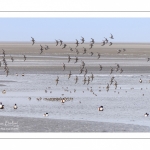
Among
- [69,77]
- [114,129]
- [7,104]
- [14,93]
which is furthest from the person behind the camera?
[69,77]

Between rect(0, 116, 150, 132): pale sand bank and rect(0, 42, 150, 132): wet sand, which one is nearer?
rect(0, 116, 150, 132): pale sand bank

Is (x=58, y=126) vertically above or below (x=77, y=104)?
below

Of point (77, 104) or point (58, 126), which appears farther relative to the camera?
point (77, 104)

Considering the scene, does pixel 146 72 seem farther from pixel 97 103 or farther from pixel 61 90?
pixel 97 103

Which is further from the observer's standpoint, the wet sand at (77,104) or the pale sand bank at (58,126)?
the wet sand at (77,104)
